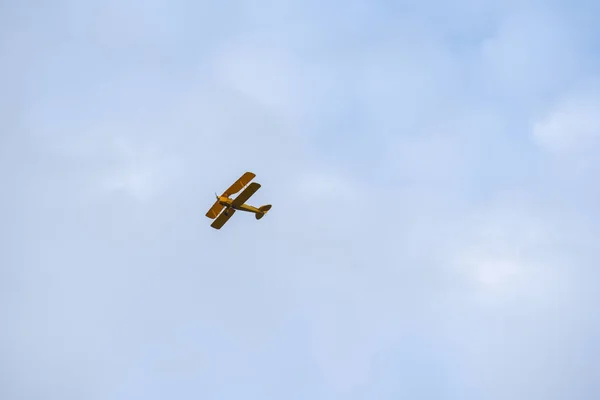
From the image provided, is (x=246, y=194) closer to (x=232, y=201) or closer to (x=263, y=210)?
(x=232, y=201)

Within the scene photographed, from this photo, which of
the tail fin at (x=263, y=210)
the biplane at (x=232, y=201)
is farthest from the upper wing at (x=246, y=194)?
the tail fin at (x=263, y=210)

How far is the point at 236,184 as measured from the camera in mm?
122750

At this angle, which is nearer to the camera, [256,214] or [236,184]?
[236,184]

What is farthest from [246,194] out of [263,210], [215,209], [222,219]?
[263,210]

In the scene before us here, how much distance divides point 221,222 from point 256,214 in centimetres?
632

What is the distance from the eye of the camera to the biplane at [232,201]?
401ft

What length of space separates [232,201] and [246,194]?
2.60 m

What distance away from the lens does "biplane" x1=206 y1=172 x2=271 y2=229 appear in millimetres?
122125

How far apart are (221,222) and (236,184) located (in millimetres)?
6167

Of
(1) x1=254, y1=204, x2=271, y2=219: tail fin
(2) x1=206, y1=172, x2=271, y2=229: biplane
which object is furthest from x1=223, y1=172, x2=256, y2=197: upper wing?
(1) x1=254, y1=204, x2=271, y2=219: tail fin

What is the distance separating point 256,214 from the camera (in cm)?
13125

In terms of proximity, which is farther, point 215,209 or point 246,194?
point 215,209

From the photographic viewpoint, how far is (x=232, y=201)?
12438 cm

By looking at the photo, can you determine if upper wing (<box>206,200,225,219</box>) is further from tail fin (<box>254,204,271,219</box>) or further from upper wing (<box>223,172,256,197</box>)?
tail fin (<box>254,204,271,219</box>)
